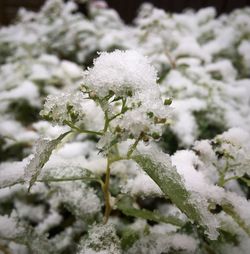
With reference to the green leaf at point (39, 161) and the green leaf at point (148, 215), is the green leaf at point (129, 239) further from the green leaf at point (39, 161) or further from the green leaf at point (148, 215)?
the green leaf at point (39, 161)

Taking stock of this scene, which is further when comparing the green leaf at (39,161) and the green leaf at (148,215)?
the green leaf at (148,215)

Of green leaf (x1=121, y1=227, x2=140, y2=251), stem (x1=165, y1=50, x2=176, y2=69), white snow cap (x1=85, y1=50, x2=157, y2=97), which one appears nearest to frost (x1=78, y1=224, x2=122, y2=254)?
green leaf (x1=121, y1=227, x2=140, y2=251)

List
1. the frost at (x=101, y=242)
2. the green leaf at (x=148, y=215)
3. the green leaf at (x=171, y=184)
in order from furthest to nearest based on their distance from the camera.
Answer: the green leaf at (x=148, y=215) → the frost at (x=101, y=242) → the green leaf at (x=171, y=184)

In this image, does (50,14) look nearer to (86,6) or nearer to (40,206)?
(86,6)

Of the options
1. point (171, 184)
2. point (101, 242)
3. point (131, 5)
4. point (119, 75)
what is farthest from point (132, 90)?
point (131, 5)

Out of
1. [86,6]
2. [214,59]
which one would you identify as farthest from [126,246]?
[86,6]

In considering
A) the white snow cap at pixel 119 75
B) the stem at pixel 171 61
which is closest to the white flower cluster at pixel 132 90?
the white snow cap at pixel 119 75

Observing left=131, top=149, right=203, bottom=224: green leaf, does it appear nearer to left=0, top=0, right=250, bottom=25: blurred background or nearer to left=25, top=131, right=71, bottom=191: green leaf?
→ left=25, top=131, right=71, bottom=191: green leaf
